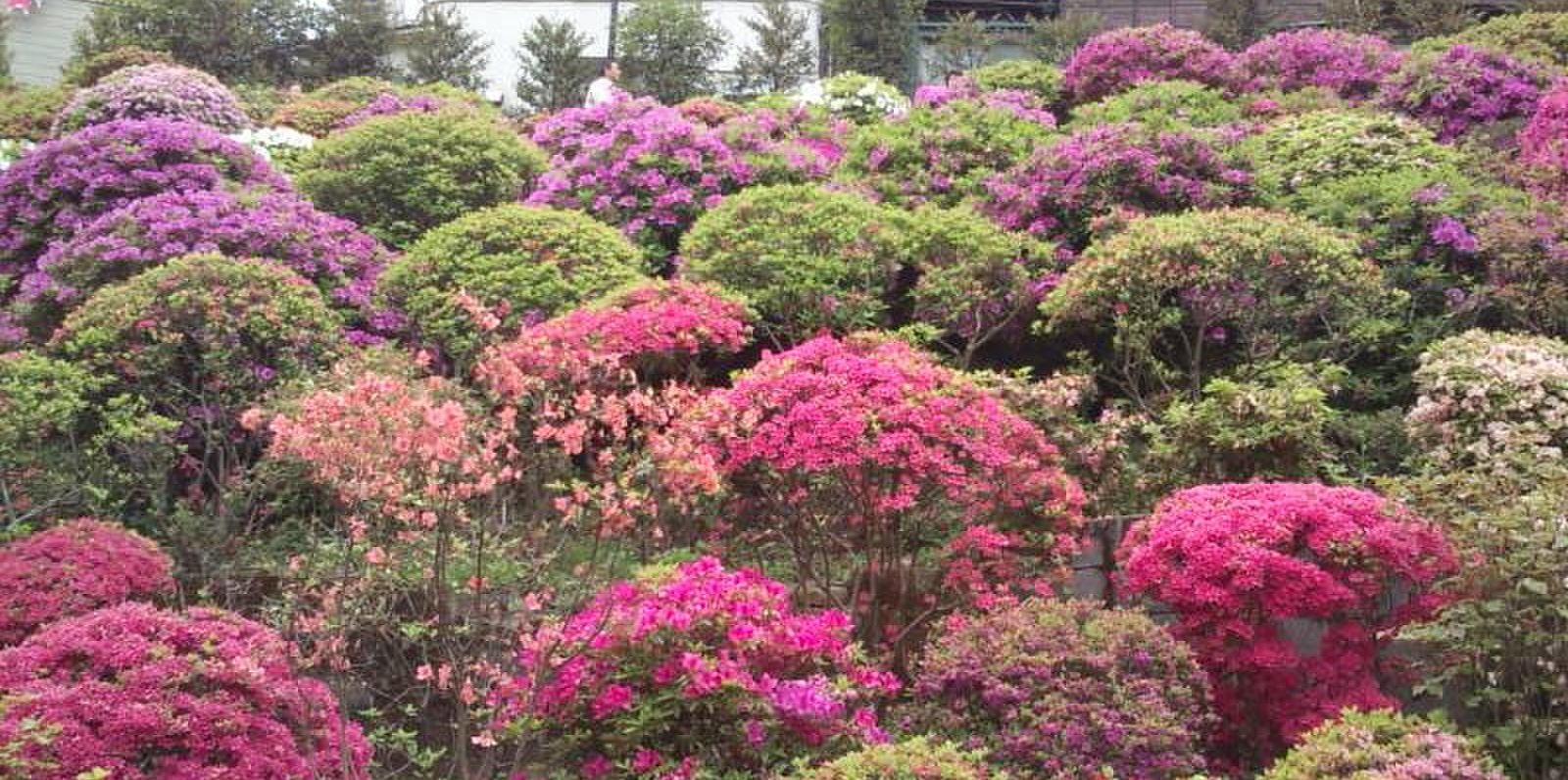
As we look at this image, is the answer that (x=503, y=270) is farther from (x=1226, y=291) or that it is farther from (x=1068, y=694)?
(x=1068, y=694)

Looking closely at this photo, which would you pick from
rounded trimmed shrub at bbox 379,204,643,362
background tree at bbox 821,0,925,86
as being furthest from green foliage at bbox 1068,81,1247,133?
background tree at bbox 821,0,925,86

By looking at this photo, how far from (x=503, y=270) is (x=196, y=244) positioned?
2.34 meters

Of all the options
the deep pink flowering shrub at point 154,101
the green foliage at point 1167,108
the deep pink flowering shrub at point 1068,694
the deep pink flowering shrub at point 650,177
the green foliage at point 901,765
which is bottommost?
the deep pink flowering shrub at point 1068,694

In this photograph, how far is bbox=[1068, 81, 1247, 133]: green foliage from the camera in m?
14.2

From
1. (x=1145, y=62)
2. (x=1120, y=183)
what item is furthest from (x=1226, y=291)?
(x=1145, y=62)

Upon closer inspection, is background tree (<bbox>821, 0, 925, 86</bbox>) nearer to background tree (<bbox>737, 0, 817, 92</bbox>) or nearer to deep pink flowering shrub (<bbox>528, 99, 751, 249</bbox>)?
background tree (<bbox>737, 0, 817, 92</bbox>)

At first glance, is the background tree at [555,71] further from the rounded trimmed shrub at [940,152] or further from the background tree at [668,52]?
the rounded trimmed shrub at [940,152]

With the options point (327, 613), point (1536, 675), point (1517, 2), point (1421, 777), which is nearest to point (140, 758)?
point (327, 613)

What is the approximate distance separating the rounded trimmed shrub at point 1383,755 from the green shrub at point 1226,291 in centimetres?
460

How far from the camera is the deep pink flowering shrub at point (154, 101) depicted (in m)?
14.9

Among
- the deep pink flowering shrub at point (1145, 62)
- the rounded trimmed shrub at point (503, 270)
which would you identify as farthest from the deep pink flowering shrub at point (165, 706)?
the deep pink flowering shrub at point (1145, 62)

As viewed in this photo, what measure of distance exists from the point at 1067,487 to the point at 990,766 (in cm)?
221

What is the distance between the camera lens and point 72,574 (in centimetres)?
678

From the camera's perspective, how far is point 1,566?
6.77 meters
